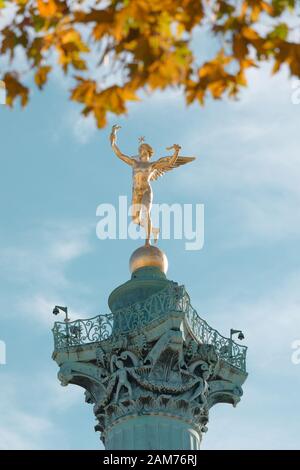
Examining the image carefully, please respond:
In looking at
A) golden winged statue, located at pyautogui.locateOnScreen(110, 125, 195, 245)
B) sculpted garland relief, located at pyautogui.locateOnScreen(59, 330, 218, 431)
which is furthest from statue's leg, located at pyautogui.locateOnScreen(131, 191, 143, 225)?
sculpted garland relief, located at pyautogui.locateOnScreen(59, 330, 218, 431)

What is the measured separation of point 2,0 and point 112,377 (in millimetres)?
20152

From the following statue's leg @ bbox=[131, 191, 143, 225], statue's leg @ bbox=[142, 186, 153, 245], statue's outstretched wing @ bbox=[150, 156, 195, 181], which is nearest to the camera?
statue's leg @ bbox=[142, 186, 153, 245]

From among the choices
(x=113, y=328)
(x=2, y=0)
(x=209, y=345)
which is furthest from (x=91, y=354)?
(x=2, y=0)

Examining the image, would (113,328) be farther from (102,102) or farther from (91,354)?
(102,102)

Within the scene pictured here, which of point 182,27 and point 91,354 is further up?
point 91,354

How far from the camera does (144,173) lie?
37.4 metres

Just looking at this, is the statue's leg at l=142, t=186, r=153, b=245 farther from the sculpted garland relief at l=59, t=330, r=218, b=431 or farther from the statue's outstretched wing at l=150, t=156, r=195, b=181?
the sculpted garland relief at l=59, t=330, r=218, b=431

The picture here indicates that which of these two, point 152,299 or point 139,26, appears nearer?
point 139,26

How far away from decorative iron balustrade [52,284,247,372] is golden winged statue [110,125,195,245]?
332 centimetres

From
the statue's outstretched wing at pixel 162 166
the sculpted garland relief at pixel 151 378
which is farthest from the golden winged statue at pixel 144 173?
the sculpted garland relief at pixel 151 378

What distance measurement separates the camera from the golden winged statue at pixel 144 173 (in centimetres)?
3691

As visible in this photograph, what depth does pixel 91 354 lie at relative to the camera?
33250mm

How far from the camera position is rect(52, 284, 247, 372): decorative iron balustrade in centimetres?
3300

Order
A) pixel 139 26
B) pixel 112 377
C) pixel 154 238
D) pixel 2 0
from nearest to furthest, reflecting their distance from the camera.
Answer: pixel 139 26, pixel 2 0, pixel 112 377, pixel 154 238
